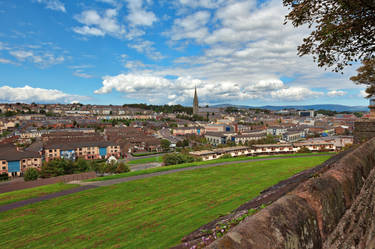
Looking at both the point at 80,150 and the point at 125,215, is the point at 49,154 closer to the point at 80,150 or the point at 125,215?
the point at 80,150

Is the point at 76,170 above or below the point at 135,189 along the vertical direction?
below

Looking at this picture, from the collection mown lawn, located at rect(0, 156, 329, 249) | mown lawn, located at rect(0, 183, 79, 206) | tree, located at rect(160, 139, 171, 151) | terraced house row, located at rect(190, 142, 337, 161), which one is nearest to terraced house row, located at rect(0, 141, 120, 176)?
tree, located at rect(160, 139, 171, 151)

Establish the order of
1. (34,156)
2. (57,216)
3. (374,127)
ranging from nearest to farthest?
(374,127) < (57,216) < (34,156)

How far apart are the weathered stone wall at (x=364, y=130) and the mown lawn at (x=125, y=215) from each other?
24.0 feet

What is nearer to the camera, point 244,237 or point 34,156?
point 244,237

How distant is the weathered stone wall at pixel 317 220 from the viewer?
84.3 inches

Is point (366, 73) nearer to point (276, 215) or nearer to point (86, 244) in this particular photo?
point (276, 215)

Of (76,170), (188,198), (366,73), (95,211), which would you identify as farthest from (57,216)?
(76,170)

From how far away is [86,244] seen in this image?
10164mm

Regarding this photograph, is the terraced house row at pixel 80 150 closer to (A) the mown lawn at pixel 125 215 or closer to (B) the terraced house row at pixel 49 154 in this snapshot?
(B) the terraced house row at pixel 49 154

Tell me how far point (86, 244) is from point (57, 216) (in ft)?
21.8

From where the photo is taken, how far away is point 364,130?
45.0 ft

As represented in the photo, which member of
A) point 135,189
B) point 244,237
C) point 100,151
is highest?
point 244,237

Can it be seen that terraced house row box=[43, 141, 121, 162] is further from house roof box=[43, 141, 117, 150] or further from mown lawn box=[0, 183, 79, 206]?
mown lawn box=[0, 183, 79, 206]
